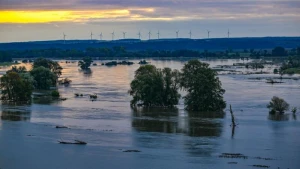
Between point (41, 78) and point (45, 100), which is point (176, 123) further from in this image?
point (41, 78)

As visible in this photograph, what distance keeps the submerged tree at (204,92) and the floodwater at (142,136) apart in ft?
2.54

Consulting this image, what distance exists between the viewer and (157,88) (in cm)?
3036

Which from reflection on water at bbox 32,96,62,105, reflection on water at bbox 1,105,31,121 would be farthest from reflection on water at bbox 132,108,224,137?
reflection on water at bbox 32,96,62,105

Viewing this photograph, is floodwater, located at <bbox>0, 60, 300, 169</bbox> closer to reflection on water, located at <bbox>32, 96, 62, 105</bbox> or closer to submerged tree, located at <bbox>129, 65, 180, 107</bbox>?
reflection on water, located at <bbox>32, 96, 62, 105</bbox>

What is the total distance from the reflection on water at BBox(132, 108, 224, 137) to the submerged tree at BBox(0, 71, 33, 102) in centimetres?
746

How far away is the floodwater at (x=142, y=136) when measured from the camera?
61.9ft

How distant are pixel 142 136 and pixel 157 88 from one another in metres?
7.70

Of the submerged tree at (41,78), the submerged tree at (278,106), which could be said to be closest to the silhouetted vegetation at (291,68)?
the submerged tree at (41,78)

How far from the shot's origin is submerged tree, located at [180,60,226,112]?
2869cm

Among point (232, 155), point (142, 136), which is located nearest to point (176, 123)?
point (142, 136)

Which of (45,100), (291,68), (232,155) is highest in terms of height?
(291,68)

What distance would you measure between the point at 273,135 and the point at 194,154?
14.7ft

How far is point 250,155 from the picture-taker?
19.6 meters

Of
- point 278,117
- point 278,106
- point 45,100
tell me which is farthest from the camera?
point 45,100
